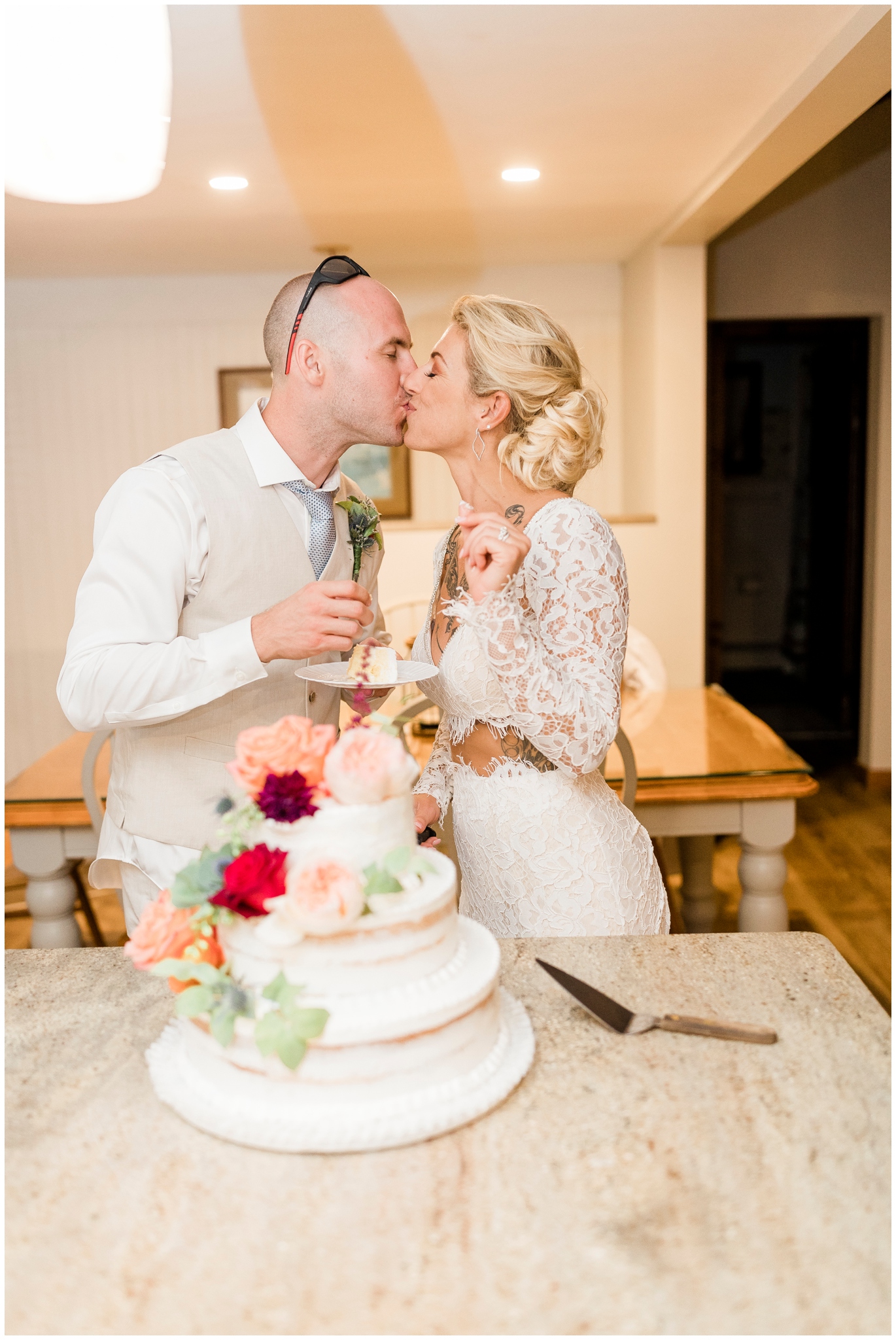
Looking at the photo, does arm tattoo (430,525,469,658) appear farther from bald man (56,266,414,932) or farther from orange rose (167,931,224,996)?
orange rose (167,931,224,996)

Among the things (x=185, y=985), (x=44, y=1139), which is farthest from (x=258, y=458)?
(x=44, y=1139)

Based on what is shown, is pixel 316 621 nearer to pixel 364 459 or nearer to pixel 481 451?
pixel 481 451

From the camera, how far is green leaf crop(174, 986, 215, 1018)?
948mm

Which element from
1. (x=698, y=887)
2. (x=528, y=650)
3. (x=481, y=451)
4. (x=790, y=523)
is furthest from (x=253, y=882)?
(x=790, y=523)

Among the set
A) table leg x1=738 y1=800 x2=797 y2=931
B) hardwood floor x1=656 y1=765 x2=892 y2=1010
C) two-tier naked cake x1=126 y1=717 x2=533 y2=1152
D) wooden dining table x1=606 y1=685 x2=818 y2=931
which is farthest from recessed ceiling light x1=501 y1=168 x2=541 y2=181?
two-tier naked cake x1=126 y1=717 x2=533 y2=1152

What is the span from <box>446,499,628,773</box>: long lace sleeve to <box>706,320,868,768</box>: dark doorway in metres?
3.91

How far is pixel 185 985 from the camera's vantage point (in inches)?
39.7

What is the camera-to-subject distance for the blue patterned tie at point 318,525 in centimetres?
190

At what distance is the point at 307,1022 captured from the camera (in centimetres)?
91

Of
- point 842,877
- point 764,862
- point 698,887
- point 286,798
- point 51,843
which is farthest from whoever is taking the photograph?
point 842,877

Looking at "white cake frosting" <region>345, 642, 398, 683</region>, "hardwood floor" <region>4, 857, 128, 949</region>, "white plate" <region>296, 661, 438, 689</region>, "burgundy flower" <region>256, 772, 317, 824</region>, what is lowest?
"hardwood floor" <region>4, 857, 128, 949</region>

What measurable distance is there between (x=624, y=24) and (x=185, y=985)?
270 centimetres

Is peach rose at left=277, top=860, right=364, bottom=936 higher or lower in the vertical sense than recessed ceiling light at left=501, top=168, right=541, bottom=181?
lower

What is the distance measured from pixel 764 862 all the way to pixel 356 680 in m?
1.79
